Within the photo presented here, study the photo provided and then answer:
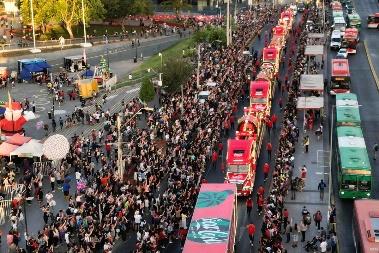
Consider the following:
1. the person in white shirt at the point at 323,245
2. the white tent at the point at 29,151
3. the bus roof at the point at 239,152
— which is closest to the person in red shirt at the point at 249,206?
the bus roof at the point at 239,152

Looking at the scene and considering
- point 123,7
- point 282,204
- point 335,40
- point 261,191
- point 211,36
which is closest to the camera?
point 282,204

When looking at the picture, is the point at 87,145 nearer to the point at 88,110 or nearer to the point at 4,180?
the point at 4,180

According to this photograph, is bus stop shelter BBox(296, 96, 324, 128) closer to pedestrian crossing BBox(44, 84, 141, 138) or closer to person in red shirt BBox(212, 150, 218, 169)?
person in red shirt BBox(212, 150, 218, 169)

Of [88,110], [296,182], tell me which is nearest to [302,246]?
[296,182]

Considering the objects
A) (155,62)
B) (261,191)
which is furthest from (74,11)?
(261,191)

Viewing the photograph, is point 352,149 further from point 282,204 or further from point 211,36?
point 211,36

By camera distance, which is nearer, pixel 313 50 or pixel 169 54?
pixel 313 50

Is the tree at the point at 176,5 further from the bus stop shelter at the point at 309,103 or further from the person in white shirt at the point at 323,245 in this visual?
the person in white shirt at the point at 323,245
